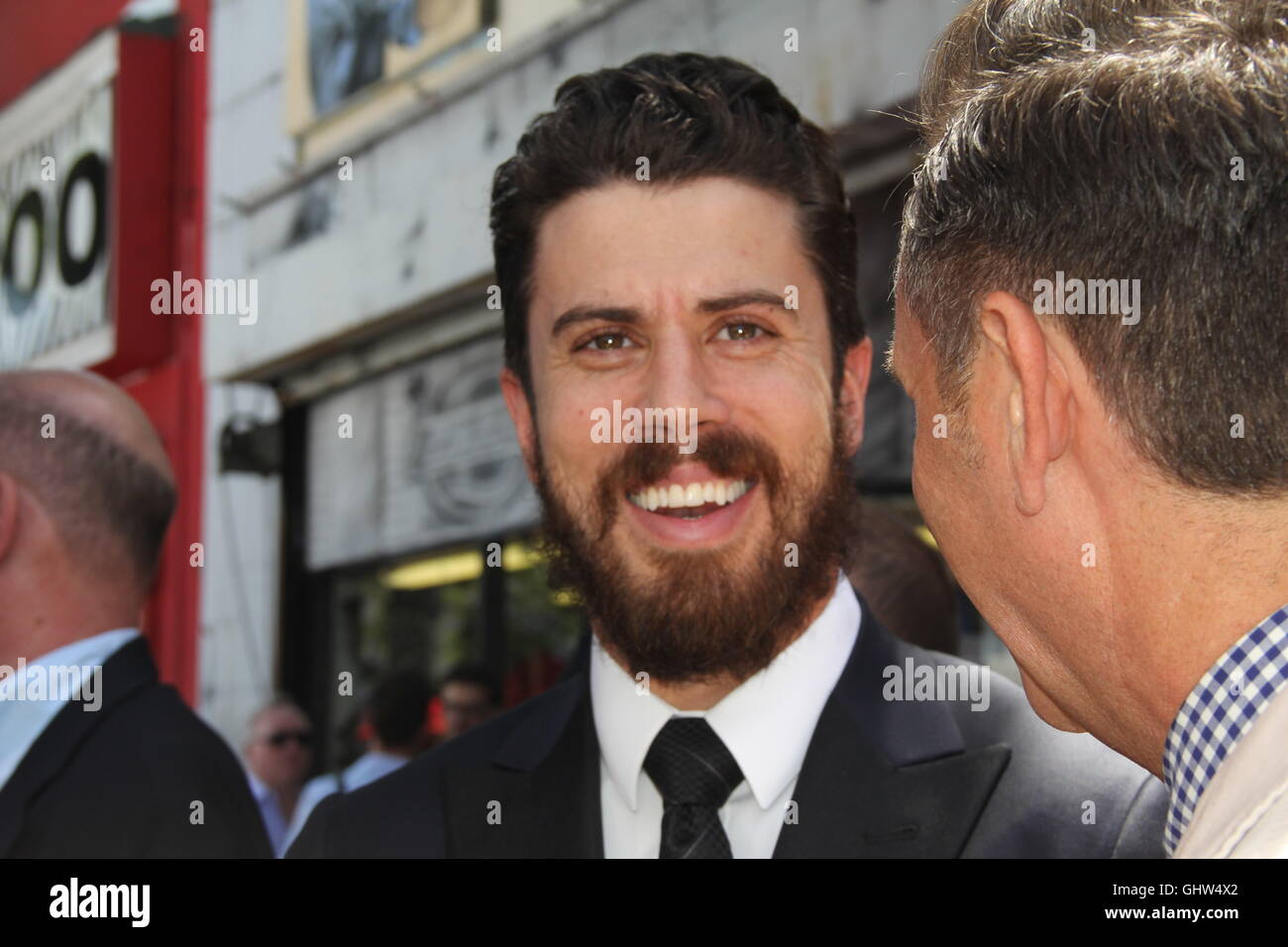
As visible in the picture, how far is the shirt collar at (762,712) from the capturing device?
79.5 inches

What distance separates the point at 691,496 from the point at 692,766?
1.21ft

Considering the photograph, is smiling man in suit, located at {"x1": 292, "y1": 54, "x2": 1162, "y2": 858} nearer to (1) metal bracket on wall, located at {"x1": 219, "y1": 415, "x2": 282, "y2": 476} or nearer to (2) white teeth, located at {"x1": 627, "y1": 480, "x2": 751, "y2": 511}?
(2) white teeth, located at {"x1": 627, "y1": 480, "x2": 751, "y2": 511}

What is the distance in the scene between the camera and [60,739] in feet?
7.98

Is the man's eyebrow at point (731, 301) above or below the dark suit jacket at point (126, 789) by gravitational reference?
above

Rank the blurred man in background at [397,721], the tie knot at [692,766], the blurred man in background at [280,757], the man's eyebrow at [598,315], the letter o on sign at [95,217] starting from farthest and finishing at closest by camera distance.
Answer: the letter o on sign at [95,217], the blurred man in background at [280,757], the blurred man in background at [397,721], the man's eyebrow at [598,315], the tie knot at [692,766]

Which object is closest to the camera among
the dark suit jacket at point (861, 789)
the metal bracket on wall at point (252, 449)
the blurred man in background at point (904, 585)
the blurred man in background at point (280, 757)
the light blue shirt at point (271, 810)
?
the dark suit jacket at point (861, 789)

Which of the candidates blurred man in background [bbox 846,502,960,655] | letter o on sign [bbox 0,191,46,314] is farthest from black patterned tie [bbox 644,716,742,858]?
letter o on sign [bbox 0,191,46,314]

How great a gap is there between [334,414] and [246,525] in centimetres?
98

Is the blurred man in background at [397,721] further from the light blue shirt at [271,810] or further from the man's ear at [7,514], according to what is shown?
the man's ear at [7,514]

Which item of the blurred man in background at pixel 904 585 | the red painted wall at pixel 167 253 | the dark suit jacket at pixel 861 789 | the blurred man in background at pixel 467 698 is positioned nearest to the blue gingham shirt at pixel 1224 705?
the dark suit jacket at pixel 861 789

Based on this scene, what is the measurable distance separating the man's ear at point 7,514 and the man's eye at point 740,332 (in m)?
1.31

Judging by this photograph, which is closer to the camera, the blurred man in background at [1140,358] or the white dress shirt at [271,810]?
the blurred man in background at [1140,358]

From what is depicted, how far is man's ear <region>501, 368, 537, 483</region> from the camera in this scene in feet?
7.63

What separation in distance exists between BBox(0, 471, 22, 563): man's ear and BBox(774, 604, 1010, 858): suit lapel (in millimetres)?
1466
